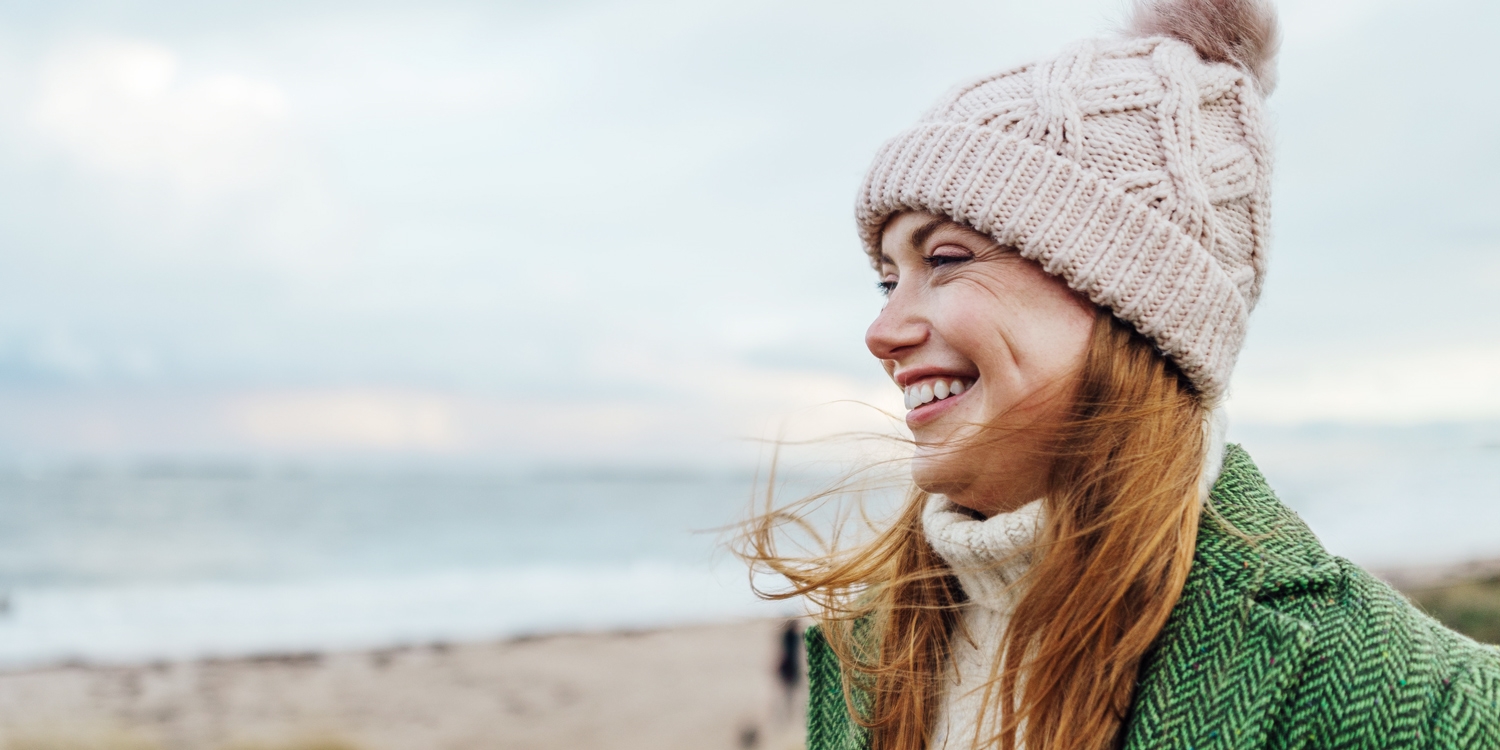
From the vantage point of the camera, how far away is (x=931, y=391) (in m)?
1.66

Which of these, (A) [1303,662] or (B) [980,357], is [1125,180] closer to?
(B) [980,357]

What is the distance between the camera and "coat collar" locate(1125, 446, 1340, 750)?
130 centimetres

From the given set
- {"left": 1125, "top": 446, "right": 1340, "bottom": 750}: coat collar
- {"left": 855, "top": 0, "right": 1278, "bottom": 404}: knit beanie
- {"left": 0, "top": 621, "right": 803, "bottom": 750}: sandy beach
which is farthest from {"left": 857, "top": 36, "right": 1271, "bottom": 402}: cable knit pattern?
{"left": 0, "top": 621, "right": 803, "bottom": 750}: sandy beach

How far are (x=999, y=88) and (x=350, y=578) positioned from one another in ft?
68.8

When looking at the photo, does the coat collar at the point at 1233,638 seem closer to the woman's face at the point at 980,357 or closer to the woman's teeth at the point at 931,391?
the woman's face at the point at 980,357

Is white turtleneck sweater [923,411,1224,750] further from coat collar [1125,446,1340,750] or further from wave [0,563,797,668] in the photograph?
wave [0,563,797,668]

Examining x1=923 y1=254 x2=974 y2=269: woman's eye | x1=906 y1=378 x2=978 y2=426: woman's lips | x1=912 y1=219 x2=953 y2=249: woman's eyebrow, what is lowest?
x1=906 y1=378 x2=978 y2=426: woman's lips

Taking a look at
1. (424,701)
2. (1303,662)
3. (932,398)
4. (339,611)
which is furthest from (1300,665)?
(339,611)

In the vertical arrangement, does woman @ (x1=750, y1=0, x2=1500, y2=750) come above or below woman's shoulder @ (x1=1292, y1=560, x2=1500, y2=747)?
above

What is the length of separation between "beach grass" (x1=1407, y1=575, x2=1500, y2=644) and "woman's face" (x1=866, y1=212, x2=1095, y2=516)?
8585 millimetres

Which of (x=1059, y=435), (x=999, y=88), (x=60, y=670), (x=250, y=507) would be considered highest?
(x=250, y=507)

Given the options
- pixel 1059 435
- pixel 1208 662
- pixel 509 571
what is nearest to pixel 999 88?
pixel 1059 435

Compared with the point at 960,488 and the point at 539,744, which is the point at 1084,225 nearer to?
the point at 960,488

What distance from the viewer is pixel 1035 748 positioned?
1480 mm
